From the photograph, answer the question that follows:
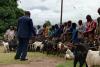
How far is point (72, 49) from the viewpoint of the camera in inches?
691

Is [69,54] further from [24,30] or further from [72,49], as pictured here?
[24,30]

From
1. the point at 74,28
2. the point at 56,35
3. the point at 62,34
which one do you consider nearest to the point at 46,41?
the point at 56,35

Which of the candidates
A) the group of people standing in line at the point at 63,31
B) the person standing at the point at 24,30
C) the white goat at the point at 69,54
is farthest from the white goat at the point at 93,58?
the person standing at the point at 24,30

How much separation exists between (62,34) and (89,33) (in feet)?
13.2

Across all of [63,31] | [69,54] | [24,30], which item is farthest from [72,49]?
[63,31]

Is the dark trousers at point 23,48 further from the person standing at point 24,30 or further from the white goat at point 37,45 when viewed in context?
the white goat at point 37,45

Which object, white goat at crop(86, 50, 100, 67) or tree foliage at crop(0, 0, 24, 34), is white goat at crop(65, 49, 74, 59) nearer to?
white goat at crop(86, 50, 100, 67)

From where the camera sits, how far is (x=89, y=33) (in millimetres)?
16250

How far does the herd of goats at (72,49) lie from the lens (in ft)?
40.0

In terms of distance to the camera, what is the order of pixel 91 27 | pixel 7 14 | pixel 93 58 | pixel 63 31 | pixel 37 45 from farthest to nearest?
pixel 7 14 < pixel 37 45 < pixel 63 31 < pixel 91 27 < pixel 93 58

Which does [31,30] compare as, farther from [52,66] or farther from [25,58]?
[52,66]

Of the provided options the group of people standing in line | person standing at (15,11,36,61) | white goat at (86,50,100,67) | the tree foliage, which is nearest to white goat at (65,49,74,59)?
the group of people standing in line

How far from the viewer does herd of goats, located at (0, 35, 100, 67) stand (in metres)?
12.2

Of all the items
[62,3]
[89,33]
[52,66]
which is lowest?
[52,66]
